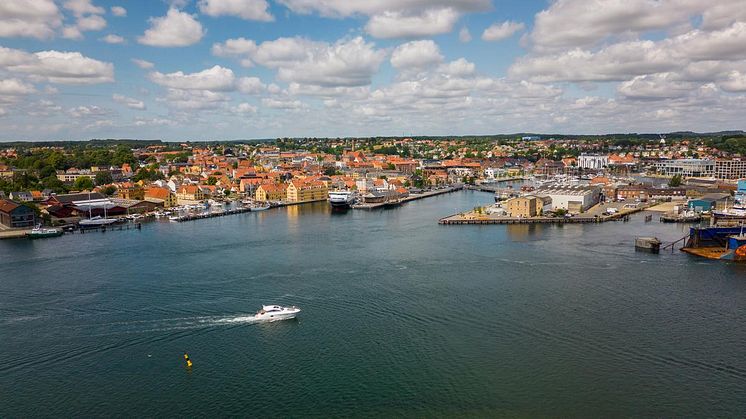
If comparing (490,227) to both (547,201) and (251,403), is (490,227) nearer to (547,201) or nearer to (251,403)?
(547,201)

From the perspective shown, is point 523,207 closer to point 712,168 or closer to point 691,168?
point 691,168

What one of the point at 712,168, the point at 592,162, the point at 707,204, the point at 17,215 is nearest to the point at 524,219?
the point at 707,204

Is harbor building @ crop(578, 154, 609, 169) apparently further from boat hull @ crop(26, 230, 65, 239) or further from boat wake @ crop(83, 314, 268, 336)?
boat wake @ crop(83, 314, 268, 336)

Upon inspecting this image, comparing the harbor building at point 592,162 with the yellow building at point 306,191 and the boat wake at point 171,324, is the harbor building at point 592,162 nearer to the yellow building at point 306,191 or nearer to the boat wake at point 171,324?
the yellow building at point 306,191

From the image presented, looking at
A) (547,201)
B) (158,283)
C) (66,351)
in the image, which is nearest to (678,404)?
(66,351)

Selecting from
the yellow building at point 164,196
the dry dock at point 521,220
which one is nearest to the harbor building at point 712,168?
the dry dock at point 521,220

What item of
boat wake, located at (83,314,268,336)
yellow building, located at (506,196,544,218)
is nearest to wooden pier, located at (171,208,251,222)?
yellow building, located at (506,196,544,218)
